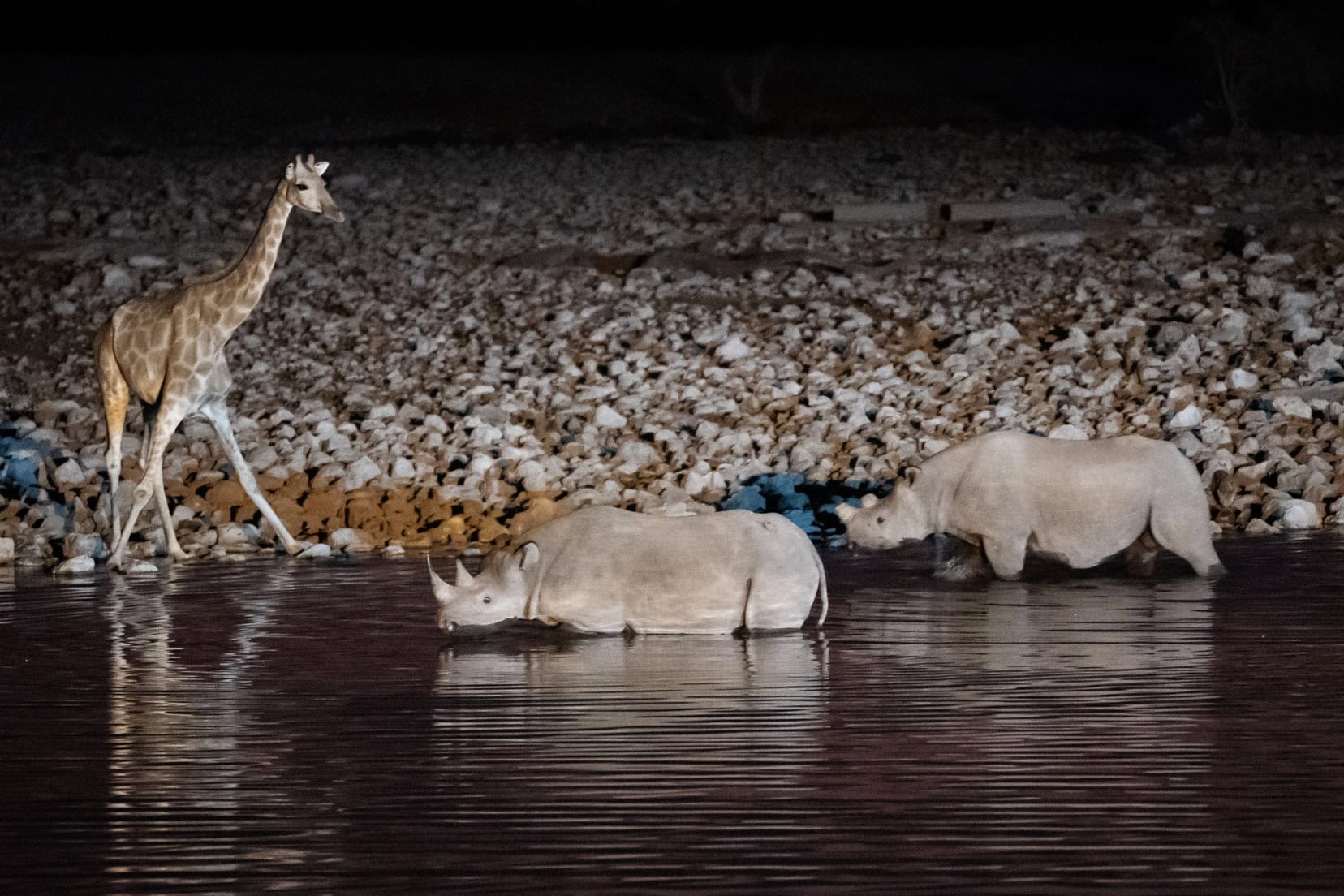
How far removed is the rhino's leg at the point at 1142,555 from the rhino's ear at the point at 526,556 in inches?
125

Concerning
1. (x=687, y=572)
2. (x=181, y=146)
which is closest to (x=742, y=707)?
(x=687, y=572)

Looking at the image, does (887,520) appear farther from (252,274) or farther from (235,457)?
(252,274)

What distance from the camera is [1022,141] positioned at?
2589cm

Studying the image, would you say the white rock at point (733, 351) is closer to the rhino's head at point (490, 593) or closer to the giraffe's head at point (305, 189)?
the giraffe's head at point (305, 189)

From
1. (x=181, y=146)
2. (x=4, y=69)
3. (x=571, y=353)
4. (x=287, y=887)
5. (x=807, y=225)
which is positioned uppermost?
(x=4, y=69)

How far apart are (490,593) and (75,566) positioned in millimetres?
3674

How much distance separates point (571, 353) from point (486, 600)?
24.2 ft

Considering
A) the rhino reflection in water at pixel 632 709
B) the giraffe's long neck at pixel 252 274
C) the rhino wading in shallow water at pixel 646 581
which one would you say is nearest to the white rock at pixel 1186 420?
the giraffe's long neck at pixel 252 274

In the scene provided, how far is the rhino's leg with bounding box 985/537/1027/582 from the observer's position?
36.9ft

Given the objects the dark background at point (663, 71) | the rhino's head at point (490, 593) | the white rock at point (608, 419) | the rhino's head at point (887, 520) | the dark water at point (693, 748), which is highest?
the dark background at point (663, 71)

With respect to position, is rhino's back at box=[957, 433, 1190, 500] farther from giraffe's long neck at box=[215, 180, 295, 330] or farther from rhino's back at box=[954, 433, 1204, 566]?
giraffe's long neck at box=[215, 180, 295, 330]

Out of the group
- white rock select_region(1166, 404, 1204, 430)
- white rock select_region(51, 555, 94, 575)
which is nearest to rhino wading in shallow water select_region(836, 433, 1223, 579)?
white rock select_region(1166, 404, 1204, 430)

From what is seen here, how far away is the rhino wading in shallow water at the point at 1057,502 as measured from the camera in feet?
36.7

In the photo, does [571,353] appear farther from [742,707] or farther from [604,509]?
[742,707]
